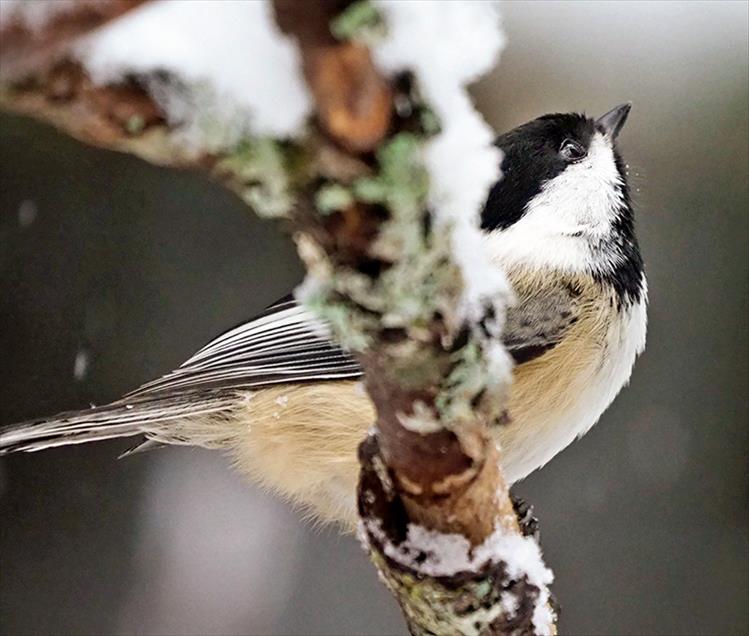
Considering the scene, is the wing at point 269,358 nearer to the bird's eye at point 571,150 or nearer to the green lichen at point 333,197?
the bird's eye at point 571,150

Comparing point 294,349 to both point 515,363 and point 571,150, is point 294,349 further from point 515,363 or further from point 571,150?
point 571,150

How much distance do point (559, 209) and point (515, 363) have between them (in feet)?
0.97

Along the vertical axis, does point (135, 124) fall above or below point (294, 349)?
below

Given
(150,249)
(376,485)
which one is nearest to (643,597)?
(150,249)

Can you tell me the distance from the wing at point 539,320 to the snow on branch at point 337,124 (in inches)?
31.1

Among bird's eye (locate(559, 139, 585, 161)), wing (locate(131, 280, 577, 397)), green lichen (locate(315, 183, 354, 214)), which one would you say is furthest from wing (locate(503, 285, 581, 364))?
green lichen (locate(315, 183, 354, 214))

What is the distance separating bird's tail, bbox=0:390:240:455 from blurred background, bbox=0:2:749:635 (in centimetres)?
100

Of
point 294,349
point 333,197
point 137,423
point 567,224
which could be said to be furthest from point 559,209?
point 333,197

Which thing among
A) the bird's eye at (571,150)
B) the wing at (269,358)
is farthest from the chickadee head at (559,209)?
the wing at (269,358)

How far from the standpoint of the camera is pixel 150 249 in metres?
2.47

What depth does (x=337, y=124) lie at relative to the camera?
43 centimetres

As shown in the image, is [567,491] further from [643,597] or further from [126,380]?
[126,380]

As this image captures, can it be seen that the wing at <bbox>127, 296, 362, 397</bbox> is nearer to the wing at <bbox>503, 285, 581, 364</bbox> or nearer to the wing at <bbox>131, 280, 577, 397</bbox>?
Answer: the wing at <bbox>131, 280, 577, 397</bbox>

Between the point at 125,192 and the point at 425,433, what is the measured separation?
80.1 inches
